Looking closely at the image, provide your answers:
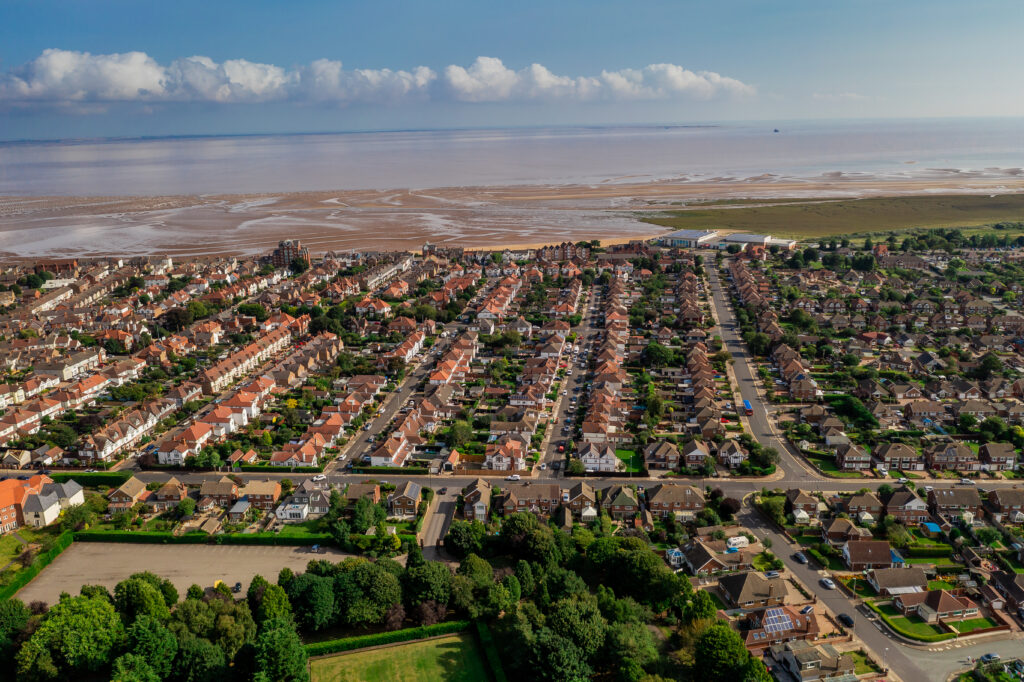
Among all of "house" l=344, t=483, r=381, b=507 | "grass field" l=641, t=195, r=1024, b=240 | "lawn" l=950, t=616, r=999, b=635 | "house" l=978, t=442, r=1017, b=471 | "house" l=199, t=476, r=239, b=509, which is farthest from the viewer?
"grass field" l=641, t=195, r=1024, b=240

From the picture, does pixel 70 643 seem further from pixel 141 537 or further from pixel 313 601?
pixel 141 537

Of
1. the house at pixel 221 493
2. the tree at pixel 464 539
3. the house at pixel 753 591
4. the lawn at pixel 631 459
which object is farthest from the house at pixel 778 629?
the house at pixel 221 493

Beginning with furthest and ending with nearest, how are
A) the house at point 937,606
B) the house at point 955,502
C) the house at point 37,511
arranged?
1. the house at point 37,511
2. the house at point 955,502
3. the house at point 937,606

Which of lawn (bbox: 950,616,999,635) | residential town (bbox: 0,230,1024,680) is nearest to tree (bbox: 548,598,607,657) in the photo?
residential town (bbox: 0,230,1024,680)

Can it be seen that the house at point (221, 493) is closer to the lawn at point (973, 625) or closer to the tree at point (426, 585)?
the tree at point (426, 585)

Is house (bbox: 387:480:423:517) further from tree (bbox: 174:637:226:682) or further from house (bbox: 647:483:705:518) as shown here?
tree (bbox: 174:637:226:682)

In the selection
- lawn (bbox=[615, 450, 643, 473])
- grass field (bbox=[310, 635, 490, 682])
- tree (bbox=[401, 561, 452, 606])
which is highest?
tree (bbox=[401, 561, 452, 606])

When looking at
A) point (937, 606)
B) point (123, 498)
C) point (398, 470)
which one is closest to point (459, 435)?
point (398, 470)
